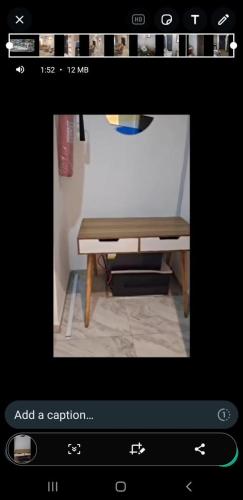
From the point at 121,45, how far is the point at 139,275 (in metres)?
1.39

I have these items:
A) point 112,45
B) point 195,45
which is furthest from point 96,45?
point 195,45

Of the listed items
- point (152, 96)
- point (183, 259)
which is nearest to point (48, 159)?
point (152, 96)

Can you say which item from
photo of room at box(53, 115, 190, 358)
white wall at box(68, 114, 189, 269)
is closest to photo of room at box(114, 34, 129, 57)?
photo of room at box(53, 115, 190, 358)

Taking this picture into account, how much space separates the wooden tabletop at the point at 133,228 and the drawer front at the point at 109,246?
0.07ft

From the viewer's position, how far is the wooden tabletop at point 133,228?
1474 millimetres

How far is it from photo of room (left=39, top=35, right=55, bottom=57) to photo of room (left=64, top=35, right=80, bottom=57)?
0.06 feet

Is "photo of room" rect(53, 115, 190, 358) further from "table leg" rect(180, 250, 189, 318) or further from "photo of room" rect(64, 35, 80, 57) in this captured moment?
"photo of room" rect(64, 35, 80, 57)

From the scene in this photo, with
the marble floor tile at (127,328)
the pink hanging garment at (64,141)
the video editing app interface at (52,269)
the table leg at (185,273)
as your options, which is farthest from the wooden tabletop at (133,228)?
the video editing app interface at (52,269)

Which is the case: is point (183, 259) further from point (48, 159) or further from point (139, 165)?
point (48, 159)
